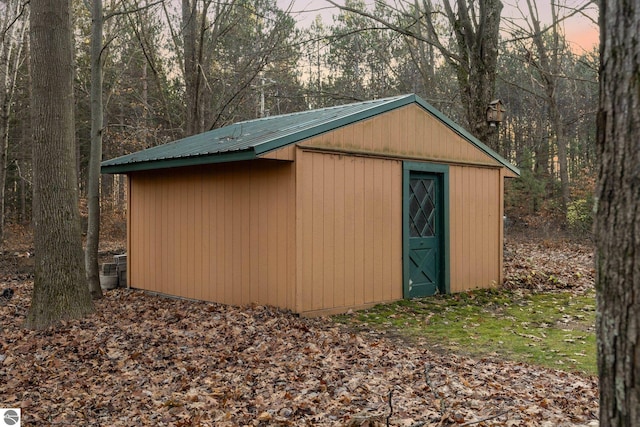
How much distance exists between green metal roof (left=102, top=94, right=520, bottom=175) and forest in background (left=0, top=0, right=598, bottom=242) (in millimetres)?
3192

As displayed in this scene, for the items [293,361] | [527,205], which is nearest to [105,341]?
[293,361]

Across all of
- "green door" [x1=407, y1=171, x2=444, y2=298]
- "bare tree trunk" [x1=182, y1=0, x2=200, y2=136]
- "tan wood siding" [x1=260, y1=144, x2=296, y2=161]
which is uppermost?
"bare tree trunk" [x1=182, y1=0, x2=200, y2=136]

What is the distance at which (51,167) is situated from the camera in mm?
6871

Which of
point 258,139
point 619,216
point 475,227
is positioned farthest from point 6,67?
point 619,216

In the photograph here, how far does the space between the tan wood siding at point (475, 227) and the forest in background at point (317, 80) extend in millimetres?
2632

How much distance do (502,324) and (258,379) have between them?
4.03m

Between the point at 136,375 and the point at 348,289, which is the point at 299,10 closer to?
the point at 348,289

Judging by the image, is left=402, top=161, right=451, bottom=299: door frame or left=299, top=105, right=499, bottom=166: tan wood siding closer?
left=299, top=105, right=499, bottom=166: tan wood siding

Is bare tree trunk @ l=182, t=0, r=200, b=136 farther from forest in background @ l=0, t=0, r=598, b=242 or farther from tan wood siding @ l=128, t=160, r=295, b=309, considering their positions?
tan wood siding @ l=128, t=160, r=295, b=309

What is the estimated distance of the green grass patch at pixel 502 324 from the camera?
594 centimetres

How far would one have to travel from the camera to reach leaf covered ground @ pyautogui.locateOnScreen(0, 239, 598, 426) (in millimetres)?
3980

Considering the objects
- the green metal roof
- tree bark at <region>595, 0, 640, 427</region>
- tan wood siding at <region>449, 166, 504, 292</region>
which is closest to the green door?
tan wood siding at <region>449, 166, 504, 292</region>

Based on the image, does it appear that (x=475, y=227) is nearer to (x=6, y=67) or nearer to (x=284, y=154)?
(x=284, y=154)

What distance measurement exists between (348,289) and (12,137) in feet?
58.0
